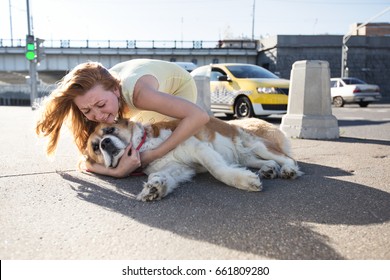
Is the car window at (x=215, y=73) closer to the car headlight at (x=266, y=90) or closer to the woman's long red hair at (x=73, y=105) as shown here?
the car headlight at (x=266, y=90)

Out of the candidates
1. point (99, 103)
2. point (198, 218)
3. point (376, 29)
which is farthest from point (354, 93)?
point (376, 29)

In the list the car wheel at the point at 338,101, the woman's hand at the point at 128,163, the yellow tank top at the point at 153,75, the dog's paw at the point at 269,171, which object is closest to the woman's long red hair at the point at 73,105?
the yellow tank top at the point at 153,75

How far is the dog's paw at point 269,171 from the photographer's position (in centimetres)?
391

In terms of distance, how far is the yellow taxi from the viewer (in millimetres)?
10828

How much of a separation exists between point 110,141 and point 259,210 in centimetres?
173

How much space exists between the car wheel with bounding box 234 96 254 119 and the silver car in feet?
47.7

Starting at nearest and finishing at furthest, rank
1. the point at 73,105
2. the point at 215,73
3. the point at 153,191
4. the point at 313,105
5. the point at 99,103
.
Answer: the point at 153,191 < the point at 99,103 < the point at 73,105 < the point at 313,105 < the point at 215,73

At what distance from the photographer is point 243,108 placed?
1152 centimetres

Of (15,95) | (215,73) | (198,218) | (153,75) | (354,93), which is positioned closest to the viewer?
(198,218)

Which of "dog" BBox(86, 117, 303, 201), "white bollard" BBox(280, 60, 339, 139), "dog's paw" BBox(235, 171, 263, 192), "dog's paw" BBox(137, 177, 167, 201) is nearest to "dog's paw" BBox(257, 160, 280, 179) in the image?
"dog" BBox(86, 117, 303, 201)

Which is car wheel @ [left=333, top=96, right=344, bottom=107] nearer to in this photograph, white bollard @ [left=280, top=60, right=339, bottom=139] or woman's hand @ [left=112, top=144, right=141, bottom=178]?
white bollard @ [left=280, top=60, right=339, bottom=139]

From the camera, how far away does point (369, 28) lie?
5853cm

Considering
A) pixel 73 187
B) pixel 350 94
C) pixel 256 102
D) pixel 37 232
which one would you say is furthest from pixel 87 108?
pixel 350 94

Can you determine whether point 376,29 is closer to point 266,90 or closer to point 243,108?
point 243,108
